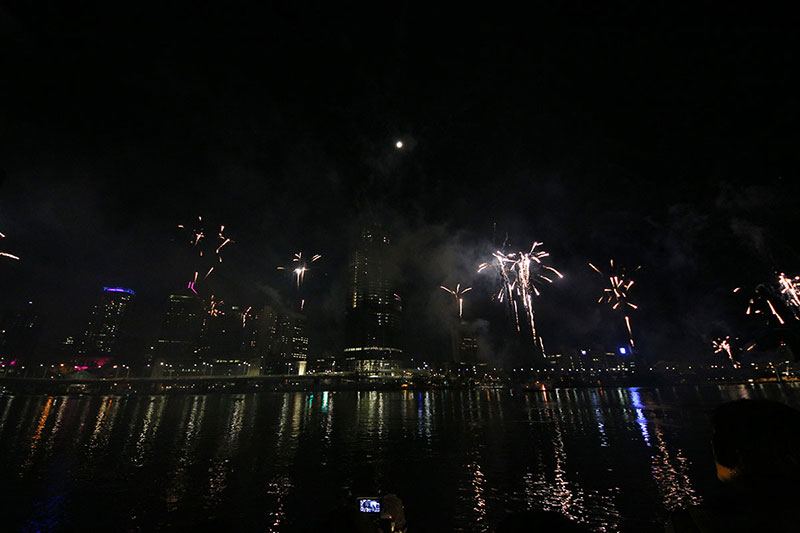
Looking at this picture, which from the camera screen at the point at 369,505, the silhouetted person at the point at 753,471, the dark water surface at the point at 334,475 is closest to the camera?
the silhouetted person at the point at 753,471

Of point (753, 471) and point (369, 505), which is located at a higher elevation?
point (753, 471)

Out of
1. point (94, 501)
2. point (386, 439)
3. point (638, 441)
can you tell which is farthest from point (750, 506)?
point (638, 441)

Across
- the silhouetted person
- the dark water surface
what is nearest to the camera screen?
the dark water surface

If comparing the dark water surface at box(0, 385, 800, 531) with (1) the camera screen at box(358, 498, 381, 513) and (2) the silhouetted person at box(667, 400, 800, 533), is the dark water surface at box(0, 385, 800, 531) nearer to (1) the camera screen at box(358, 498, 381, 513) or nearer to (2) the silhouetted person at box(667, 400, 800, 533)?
(2) the silhouetted person at box(667, 400, 800, 533)

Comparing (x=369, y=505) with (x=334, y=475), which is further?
(x=334, y=475)

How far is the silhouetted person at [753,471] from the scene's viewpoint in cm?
207

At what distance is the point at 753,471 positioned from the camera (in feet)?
7.85

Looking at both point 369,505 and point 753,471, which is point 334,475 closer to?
point 369,505

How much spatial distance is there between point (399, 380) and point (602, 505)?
544ft

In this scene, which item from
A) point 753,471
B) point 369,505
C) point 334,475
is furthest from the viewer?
point 334,475

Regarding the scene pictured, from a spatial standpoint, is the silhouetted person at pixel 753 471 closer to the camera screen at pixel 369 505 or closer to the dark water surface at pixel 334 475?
the dark water surface at pixel 334 475

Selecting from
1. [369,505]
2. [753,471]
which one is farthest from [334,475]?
[753,471]

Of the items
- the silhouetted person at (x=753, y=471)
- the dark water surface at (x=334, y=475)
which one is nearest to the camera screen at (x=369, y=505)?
the dark water surface at (x=334, y=475)

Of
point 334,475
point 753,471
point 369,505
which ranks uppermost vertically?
point 753,471
